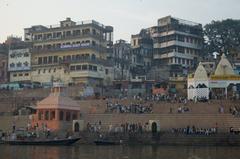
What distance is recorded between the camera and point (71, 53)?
2302 inches

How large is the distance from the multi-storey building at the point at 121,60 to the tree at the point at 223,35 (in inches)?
439

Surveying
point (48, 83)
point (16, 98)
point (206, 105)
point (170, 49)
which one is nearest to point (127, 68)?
point (170, 49)

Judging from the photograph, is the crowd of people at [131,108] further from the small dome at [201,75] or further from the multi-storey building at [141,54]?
the multi-storey building at [141,54]

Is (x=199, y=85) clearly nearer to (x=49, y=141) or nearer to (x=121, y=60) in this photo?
(x=49, y=141)

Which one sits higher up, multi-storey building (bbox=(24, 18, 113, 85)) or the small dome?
multi-storey building (bbox=(24, 18, 113, 85))

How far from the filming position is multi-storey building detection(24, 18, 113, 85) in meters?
57.3

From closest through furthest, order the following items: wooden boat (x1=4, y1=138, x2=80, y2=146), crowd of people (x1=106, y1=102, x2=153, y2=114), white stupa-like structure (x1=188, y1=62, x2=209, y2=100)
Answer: wooden boat (x1=4, y1=138, x2=80, y2=146), crowd of people (x1=106, y1=102, x2=153, y2=114), white stupa-like structure (x1=188, y1=62, x2=209, y2=100)

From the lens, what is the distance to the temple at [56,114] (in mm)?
44281

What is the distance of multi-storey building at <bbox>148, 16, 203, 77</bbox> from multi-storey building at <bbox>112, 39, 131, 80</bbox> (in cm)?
440

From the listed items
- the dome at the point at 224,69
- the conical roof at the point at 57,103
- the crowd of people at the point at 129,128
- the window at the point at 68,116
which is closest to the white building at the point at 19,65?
the conical roof at the point at 57,103

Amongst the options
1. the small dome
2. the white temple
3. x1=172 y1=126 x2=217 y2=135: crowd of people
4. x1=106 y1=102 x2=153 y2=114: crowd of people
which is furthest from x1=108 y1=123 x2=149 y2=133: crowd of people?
the small dome

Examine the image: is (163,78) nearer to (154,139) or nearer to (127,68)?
(127,68)

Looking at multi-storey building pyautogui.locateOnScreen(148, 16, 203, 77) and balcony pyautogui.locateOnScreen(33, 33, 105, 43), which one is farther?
multi-storey building pyautogui.locateOnScreen(148, 16, 203, 77)

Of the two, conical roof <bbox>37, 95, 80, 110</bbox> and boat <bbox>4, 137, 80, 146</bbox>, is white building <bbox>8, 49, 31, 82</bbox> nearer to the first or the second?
conical roof <bbox>37, 95, 80, 110</bbox>
